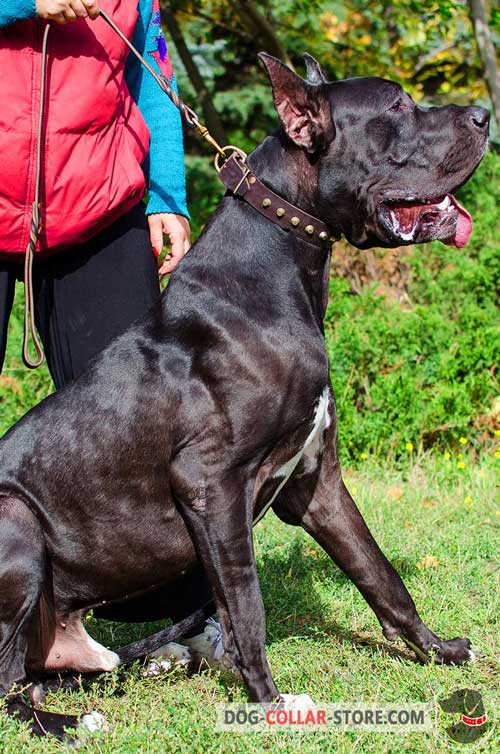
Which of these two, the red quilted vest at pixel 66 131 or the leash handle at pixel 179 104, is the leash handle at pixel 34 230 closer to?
the red quilted vest at pixel 66 131

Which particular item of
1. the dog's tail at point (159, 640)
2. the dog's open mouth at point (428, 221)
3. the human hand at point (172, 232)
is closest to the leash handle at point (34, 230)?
the human hand at point (172, 232)

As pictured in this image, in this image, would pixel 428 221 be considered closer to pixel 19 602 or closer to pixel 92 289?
pixel 92 289

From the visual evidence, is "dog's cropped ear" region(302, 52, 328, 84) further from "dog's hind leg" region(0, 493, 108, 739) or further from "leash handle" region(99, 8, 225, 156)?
"dog's hind leg" region(0, 493, 108, 739)

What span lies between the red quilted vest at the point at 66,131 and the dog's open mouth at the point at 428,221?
0.93 metres

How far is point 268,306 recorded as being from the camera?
3.05 metres

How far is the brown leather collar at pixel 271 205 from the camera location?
311 centimetres

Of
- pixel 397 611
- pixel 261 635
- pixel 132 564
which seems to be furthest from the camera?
pixel 397 611

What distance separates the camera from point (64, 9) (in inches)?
118

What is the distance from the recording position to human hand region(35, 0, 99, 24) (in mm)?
2975

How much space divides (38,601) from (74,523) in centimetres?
27

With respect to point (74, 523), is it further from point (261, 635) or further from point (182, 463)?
point (261, 635)

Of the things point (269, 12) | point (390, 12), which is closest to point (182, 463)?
point (269, 12)

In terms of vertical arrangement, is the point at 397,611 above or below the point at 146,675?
above

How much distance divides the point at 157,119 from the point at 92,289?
2.35 feet
